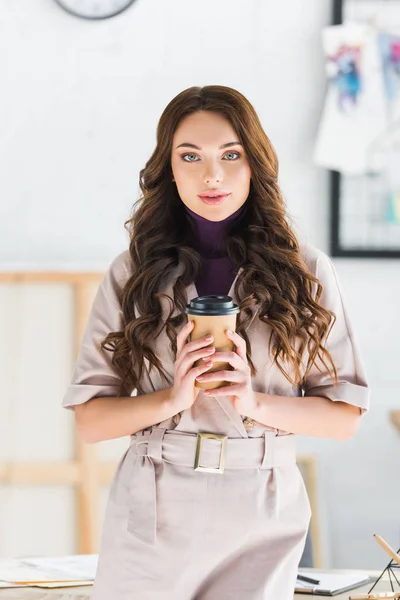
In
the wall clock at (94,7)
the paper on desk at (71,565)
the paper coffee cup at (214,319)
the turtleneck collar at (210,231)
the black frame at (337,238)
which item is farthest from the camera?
the black frame at (337,238)

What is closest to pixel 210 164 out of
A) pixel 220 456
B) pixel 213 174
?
pixel 213 174

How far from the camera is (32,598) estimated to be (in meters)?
1.77

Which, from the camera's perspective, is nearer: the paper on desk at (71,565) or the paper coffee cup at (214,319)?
the paper coffee cup at (214,319)

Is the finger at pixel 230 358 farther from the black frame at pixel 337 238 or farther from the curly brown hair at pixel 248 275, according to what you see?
the black frame at pixel 337 238

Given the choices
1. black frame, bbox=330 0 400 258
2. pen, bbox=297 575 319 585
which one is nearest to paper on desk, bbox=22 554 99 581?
pen, bbox=297 575 319 585

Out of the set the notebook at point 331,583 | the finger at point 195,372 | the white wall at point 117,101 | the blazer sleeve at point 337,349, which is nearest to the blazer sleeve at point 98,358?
the finger at point 195,372

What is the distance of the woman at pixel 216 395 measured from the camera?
133cm

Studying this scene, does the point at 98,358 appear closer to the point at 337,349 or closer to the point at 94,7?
the point at 337,349

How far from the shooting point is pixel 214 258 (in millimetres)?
1440

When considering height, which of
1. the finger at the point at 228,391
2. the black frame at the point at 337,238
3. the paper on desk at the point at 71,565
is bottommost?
the paper on desk at the point at 71,565

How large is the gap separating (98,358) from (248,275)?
0.94 feet

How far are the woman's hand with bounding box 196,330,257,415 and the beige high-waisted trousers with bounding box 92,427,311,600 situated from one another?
3.7 inches

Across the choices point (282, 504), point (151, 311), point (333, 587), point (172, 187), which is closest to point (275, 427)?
point (282, 504)

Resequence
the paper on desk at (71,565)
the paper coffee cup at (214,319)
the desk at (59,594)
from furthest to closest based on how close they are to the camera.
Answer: the paper on desk at (71,565) < the desk at (59,594) < the paper coffee cup at (214,319)
